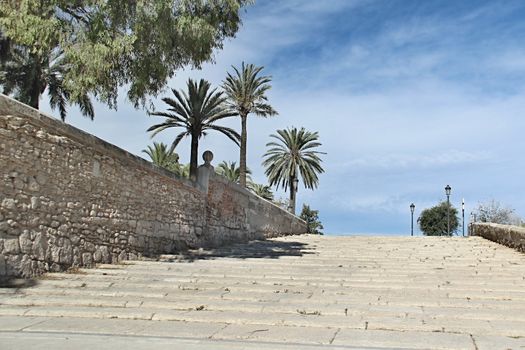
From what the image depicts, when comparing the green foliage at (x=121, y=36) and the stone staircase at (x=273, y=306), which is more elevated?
the green foliage at (x=121, y=36)

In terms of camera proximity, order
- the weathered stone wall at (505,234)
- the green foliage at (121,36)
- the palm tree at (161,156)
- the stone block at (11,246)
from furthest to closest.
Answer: the palm tree at (161,156)
the weathered stone wall at (505,234)
the green foliage at (121,36)
the stone block at (11,246)

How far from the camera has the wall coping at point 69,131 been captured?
26.1ft

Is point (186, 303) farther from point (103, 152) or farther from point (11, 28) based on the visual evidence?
point (11, 28)

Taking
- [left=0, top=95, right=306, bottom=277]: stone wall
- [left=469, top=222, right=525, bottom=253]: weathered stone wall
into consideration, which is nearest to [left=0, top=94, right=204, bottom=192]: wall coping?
[left=0, top=95, right=306, bottom=277]: stone wall

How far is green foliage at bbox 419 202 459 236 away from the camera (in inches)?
2039

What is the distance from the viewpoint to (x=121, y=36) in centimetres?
940

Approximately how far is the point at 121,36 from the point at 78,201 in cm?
303

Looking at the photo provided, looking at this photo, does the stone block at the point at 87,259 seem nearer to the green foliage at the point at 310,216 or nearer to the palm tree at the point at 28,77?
the palm tree at the point at 28,77

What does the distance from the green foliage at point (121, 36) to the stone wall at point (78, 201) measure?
1.09 meters

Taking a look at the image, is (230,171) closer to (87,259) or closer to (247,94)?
(247,94)

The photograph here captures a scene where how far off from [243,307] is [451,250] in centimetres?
893

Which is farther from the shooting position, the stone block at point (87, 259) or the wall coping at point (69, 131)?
the stone block at point (87, 259)

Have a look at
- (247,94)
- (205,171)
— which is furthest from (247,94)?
(205,171)

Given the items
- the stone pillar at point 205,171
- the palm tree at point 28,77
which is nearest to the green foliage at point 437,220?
the palm tree at point 28,77
